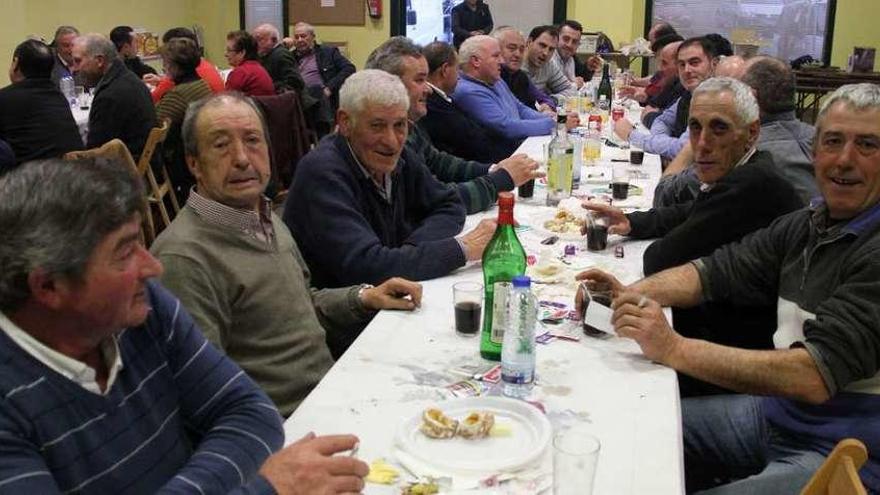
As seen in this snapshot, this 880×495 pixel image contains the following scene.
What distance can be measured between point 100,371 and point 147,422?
→ 0.11 meters

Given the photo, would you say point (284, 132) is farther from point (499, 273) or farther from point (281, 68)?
point (499, 273)

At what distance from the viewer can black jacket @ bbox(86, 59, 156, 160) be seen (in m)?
4.79

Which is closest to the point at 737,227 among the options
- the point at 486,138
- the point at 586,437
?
the point at 586,437

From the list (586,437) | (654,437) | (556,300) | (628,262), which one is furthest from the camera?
(628,262)

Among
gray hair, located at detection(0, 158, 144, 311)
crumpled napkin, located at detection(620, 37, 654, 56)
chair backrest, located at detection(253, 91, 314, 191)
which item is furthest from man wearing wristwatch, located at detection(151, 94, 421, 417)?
crumpled napkin, located at detection(620, 37, 654, 56)

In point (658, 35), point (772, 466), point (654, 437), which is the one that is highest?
point (658, 35)

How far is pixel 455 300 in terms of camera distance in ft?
6.29

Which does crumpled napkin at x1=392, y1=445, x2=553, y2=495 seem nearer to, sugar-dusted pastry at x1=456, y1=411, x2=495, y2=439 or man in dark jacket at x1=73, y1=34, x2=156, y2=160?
sugar-dusted pastry at x1=456, y1=411, x2=495, y2=439

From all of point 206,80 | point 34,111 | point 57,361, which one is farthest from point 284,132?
point 57,361

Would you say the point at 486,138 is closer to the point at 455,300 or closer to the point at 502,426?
the point at 455,300

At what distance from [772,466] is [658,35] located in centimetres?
669

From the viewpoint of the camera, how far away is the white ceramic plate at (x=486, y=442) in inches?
53.0

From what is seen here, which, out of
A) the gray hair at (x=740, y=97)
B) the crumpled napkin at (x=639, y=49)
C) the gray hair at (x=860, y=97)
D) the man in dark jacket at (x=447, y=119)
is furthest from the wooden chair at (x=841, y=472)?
the crumpled napkin at (x=639, y=49)

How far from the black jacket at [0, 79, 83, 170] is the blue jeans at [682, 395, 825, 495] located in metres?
3.75
